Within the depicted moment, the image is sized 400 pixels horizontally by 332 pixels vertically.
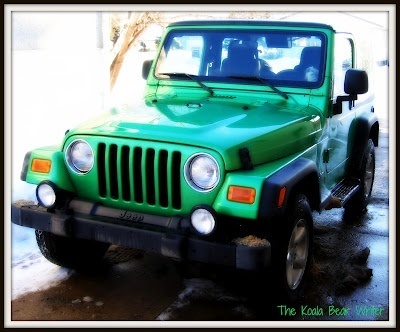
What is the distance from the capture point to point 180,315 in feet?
11.3

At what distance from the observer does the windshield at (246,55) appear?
4168mm

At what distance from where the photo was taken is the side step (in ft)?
14.5

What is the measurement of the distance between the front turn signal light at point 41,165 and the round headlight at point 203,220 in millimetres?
1174

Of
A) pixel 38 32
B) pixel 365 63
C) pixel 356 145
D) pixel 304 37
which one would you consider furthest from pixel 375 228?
pixel 38 32

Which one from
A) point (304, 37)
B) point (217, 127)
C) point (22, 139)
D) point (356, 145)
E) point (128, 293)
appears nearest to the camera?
point (217, 127)

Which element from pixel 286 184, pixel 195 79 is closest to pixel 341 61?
pixel 195 79

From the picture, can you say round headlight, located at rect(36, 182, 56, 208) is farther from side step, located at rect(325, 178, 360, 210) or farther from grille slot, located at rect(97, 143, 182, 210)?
side step, located at rect(325, 178, 360, 210)

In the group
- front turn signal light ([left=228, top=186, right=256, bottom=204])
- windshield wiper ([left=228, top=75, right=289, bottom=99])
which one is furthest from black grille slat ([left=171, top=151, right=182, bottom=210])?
windshield wiper ([left=228, top=75, right=289, bottom=99])

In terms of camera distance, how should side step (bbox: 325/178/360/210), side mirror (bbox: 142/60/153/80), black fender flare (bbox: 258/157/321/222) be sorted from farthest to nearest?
side mirror (bbox: 142/60/153/80), side step (bbox: 325/178/360/210), black fender flare (bbox: 258/157/321/222)

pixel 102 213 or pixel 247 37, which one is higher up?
pixel 247 37

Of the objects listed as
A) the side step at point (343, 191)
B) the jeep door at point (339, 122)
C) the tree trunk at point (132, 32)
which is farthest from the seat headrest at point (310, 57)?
the tree trunk at point (132, 32)

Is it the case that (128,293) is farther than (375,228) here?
No

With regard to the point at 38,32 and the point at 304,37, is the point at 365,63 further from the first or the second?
the point at 38,32

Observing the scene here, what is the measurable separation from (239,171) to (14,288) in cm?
195
